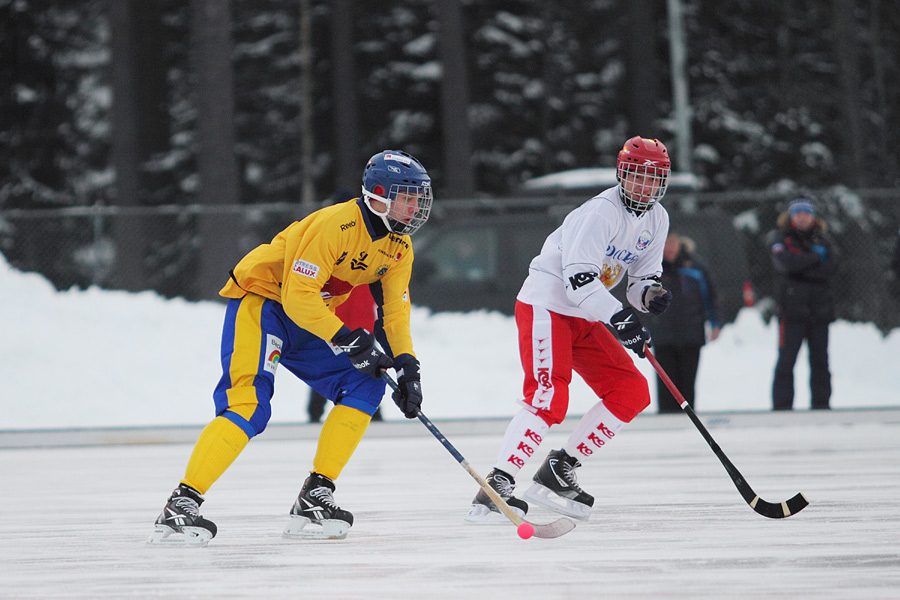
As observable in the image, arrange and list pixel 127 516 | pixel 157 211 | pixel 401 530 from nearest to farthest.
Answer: pixel 401 530
pixel 127 516
pixel 157 211

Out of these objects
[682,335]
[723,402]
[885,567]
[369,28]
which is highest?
[369,28]

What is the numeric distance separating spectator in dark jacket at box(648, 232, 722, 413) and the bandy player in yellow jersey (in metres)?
4.49

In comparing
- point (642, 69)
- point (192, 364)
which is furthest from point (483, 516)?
point (642, 69)

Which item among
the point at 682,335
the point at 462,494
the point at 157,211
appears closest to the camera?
the point at 462,494

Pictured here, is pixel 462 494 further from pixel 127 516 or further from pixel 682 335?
pixel 682 335

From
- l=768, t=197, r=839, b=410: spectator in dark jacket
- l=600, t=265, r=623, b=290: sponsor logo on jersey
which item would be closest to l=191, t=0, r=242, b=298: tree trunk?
l=768, t=197, r=839, b=410: spectator in dark jacket

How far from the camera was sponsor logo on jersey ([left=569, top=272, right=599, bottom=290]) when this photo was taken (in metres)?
4.51

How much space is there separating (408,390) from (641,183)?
133cm

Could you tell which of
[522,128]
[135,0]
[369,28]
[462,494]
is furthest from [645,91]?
[462,494]

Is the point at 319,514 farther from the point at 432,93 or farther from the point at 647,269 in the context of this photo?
the point at 432,93

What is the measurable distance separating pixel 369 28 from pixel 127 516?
62.5ft

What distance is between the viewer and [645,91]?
20734mm

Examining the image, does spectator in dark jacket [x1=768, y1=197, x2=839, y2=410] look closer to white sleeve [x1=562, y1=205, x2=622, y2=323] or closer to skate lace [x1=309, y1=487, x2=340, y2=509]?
white sleeve [x1=562, y1=205, x2=622, y2=323]

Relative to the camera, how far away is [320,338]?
13.9 feet
